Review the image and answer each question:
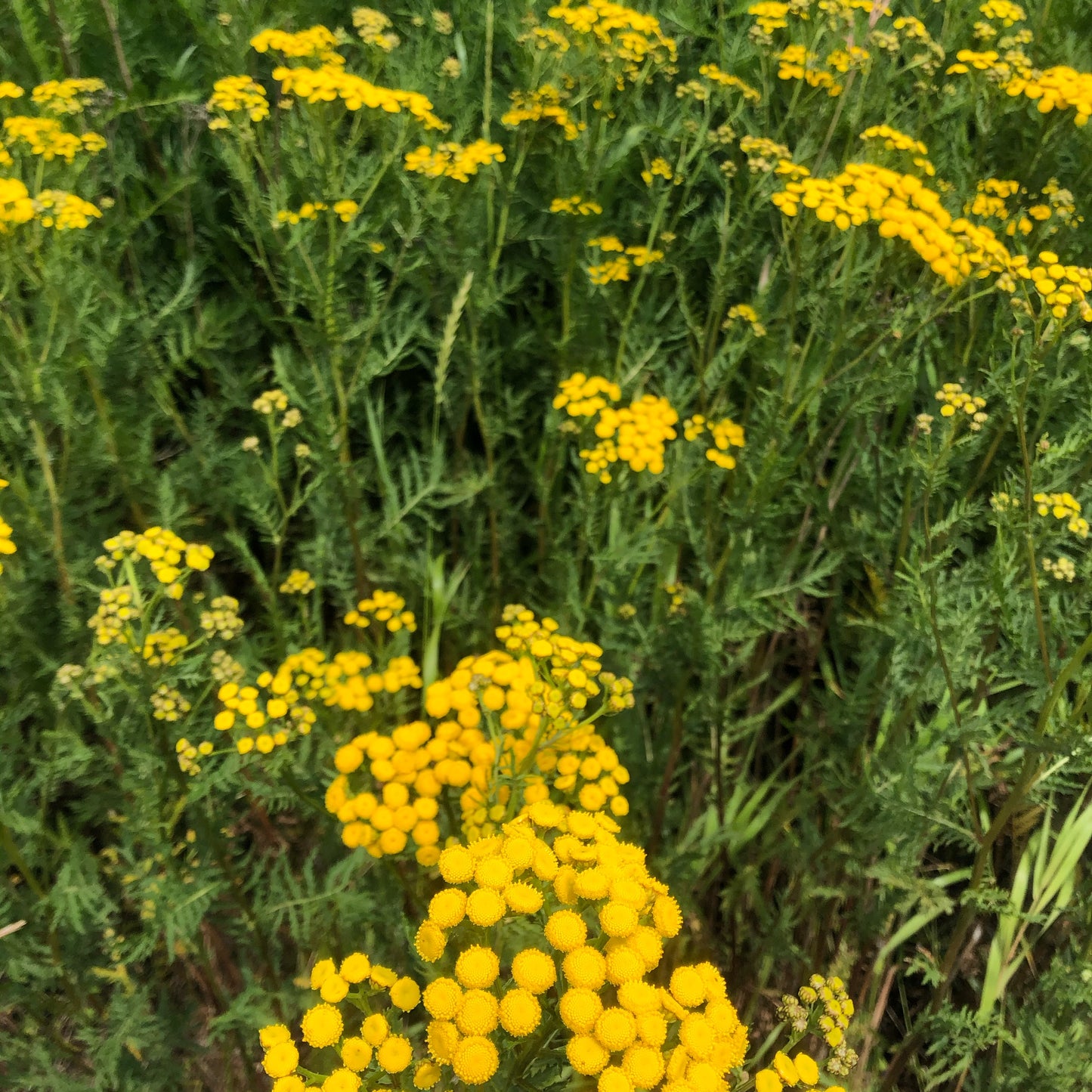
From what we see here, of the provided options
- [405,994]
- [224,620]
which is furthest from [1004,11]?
[405,994]

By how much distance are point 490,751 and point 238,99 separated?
1.47 m

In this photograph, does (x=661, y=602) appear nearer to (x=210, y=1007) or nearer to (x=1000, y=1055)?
(x=1000, y=1055)

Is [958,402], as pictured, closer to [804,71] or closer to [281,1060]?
[804,71]

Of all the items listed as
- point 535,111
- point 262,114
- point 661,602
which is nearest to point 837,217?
point 535,111

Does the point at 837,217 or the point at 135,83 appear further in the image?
the point at 135,83

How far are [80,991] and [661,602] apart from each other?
1611mm

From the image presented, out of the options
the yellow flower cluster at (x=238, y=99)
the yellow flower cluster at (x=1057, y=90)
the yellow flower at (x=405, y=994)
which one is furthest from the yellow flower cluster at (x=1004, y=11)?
the yellow flower at (x=405, y=994)

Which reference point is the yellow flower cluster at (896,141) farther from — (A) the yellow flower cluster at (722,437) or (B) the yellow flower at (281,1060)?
(B) the yellow flower at (281,1060)

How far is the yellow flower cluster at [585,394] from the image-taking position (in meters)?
1.95

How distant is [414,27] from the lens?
A: 2.60 m

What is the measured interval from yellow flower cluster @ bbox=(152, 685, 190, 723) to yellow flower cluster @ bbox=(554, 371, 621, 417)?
39.2 inches

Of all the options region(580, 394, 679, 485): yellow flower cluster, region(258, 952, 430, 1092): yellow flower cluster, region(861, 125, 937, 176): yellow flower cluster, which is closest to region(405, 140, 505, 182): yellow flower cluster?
region(580, 394, 679, 485): yellow flower cluster

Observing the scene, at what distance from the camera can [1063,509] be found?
152 centimetres

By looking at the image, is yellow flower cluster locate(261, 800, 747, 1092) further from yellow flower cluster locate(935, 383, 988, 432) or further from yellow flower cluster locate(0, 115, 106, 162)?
yellow flower cluster locate(0, 115, 106, 162)
